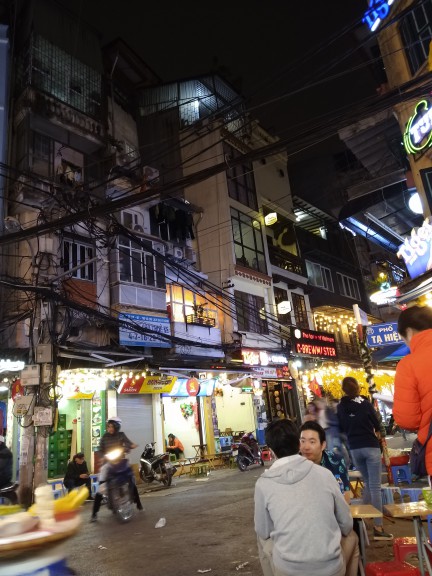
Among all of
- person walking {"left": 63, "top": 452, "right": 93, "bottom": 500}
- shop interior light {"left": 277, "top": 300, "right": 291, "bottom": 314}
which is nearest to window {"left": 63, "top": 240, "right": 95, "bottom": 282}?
person walking {"left": 63, "top": 452, "right": 93, "bottom": 500}

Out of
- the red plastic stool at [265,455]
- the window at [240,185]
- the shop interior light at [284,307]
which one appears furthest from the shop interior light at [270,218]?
the red plastic stool at [265,455]

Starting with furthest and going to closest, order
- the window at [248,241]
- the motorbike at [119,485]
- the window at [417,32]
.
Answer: the window at [248,241], the window at [417,32], the motorbike at [119,485]

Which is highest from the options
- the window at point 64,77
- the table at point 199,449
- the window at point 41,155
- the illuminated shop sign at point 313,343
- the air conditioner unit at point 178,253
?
the window at point 64,77

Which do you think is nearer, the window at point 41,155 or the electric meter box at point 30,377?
the electric meter box at point 30,377

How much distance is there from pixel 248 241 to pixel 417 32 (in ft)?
53.4

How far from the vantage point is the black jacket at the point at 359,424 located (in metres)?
6.21

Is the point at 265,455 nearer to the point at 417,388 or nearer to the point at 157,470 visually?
the point at 157,470

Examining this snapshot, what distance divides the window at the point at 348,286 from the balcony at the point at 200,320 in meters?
14.1

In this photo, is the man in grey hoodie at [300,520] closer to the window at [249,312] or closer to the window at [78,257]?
the window at [78,257]

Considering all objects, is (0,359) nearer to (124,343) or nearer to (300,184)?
(124,343)

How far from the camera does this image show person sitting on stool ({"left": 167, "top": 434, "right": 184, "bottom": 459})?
18359 millimetres

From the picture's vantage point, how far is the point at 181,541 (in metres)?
6.95

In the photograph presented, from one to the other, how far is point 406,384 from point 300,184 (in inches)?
1320

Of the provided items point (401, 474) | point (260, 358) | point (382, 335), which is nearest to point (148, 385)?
point (260, 358)
